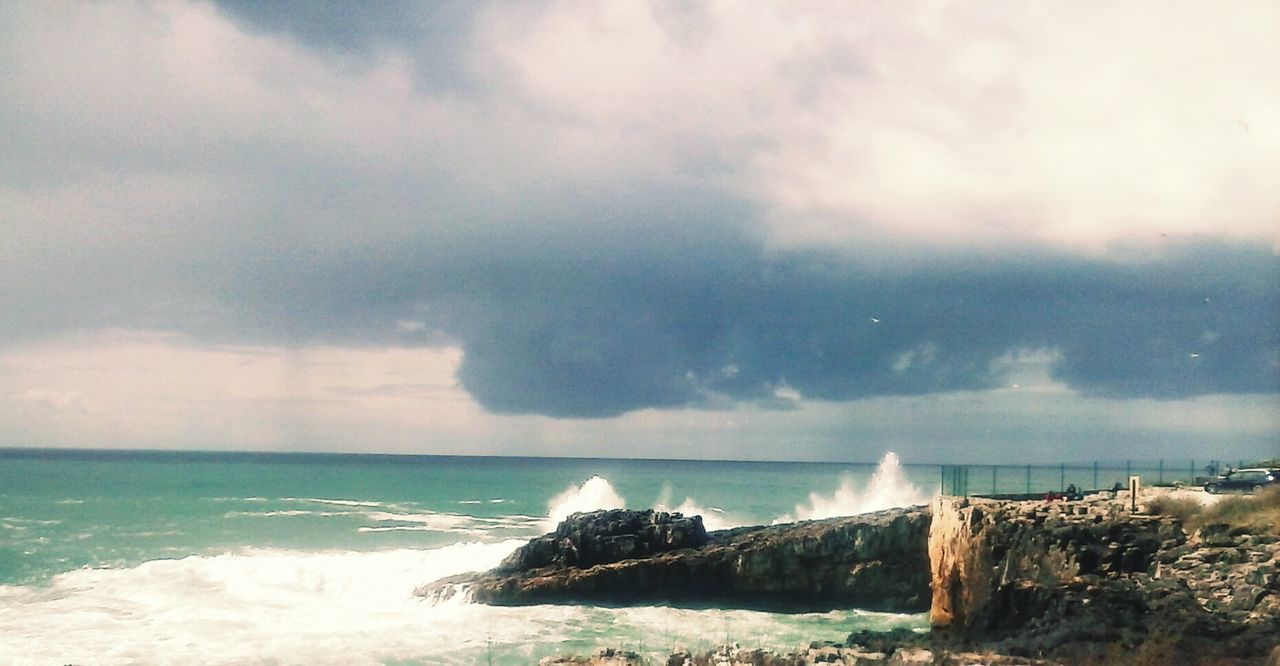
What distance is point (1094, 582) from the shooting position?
58.0ft

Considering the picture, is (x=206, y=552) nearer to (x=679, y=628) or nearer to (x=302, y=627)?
(x=302, y=627)

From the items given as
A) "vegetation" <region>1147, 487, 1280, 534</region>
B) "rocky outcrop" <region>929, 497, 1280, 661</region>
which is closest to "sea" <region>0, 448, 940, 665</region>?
"rocky outcrop" <region>929, 497, 1280, 661</region>

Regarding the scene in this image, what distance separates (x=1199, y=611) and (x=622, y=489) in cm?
7967

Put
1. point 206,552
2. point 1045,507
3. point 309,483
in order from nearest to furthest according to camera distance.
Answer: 1. point 1045,507
2. point 206,552
3. point 309,483

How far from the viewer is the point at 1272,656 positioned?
45.3 feet

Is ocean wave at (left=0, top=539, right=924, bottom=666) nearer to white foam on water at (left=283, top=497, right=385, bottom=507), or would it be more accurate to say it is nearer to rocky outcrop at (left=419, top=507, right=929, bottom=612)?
rocky outcrop at (left=419, top=507, right=929, bottom=612)

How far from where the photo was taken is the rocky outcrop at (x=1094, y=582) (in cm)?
1534

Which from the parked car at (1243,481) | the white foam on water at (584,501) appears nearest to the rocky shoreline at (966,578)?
the parked car at (1243,481)

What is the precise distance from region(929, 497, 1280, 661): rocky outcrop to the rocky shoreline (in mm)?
31

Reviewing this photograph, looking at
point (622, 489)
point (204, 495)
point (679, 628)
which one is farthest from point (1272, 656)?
point (622, 489)

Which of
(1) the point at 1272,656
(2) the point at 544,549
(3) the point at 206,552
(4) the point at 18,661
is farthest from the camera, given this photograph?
(3) the point at 206,552

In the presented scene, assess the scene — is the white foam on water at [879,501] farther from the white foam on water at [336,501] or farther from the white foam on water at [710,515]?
the white foam on water at [336,501]

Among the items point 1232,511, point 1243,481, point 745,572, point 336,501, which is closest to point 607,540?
point 745,572

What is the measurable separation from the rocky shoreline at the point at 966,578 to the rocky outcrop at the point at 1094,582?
0.10ft
